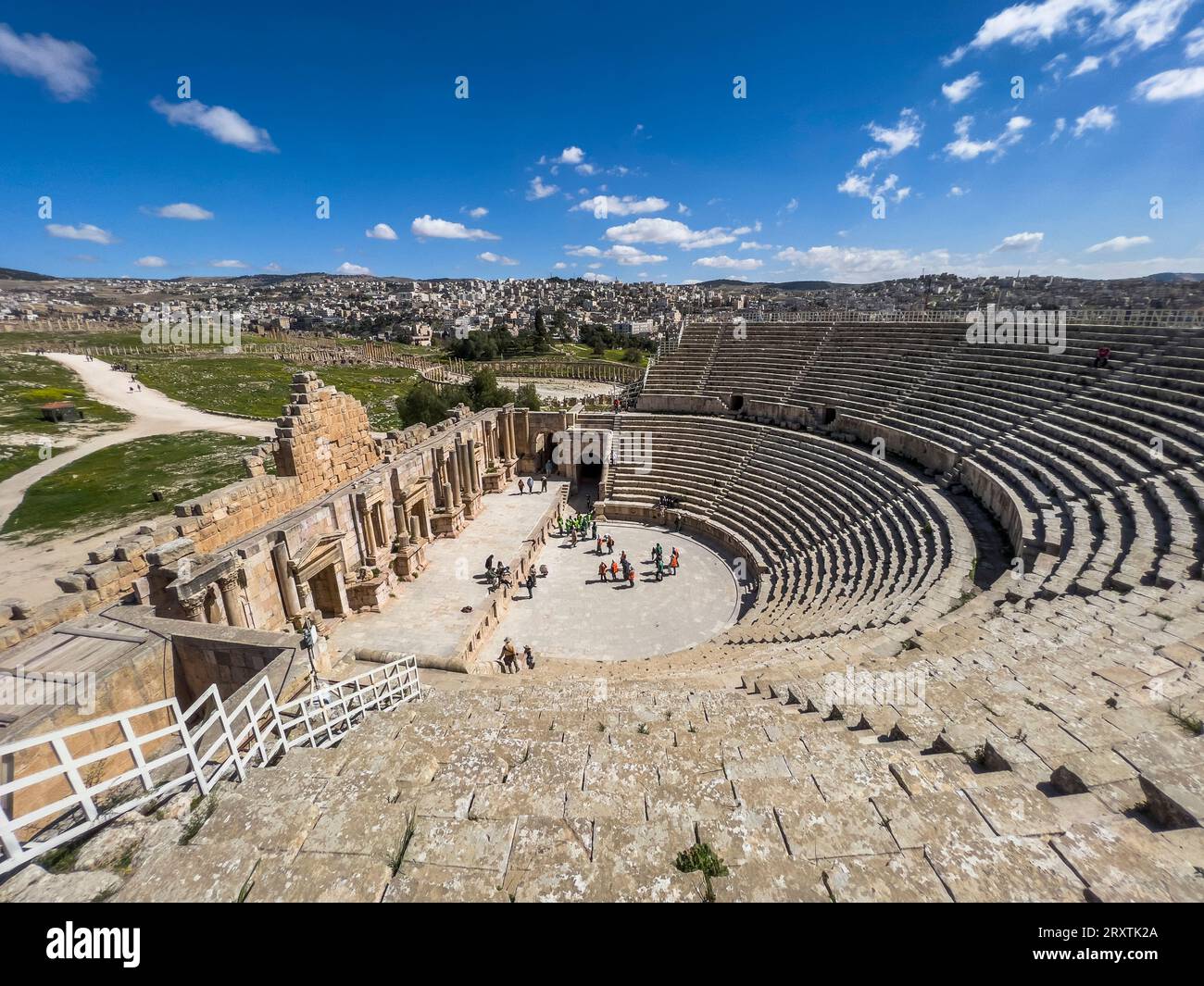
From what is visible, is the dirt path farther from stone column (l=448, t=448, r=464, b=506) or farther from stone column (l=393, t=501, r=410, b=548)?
stone column (l=448, t=448, r=464, b=506)

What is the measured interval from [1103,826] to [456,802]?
173 inches

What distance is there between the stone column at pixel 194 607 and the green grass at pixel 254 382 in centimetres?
2855

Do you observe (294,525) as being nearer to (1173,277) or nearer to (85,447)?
(85,447)

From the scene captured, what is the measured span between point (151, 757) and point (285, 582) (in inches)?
295

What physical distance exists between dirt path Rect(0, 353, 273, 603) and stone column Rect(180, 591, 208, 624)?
31.4ft

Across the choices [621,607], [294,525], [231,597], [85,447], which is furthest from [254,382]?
[621,607]

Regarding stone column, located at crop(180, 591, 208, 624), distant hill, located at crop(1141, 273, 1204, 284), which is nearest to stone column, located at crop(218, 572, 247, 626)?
stone column, located at crop(180, 591, 208, 624)

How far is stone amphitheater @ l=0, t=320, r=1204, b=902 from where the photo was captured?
3223 mm

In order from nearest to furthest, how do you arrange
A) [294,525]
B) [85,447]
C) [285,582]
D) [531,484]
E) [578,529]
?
1. [285,582]
2. [294,525]
3. [578,529]
4. [531,484]
5. [85,447]

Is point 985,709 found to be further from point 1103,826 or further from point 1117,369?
point 1117,369

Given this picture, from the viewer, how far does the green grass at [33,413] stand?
3086 centimetres

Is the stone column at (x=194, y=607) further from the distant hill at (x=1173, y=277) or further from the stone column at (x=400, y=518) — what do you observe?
the distant hill at (x=1173, y=277)

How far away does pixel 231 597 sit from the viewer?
11094mm
